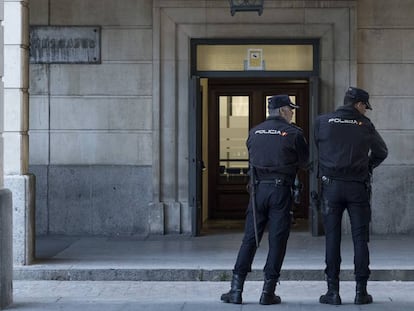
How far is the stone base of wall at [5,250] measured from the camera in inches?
330

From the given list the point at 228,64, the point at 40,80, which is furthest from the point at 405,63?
the point at 40,80

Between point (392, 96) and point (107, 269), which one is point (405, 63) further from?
point (107, 269)

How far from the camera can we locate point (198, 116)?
13.3 meters

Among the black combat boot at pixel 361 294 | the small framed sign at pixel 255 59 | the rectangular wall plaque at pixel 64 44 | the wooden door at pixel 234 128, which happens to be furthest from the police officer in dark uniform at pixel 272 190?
the wooden door at pixel 234 128

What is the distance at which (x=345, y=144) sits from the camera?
8.37 metres

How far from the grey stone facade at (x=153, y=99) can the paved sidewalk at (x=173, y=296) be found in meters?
3.18

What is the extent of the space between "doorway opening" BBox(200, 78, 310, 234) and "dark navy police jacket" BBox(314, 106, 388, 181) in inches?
262

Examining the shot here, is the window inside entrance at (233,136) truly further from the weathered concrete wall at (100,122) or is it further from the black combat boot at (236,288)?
the black combat boot at (236,288)

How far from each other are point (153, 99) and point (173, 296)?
470 centimetres

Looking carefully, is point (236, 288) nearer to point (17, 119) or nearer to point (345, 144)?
point (345, 144)

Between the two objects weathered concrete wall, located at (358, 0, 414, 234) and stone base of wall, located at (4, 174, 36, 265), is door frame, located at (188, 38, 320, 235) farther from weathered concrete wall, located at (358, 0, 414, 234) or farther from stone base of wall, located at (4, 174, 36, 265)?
stone base of wall, located at (4, 174, 36, 265)

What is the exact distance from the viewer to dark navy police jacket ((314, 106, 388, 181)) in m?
8.35

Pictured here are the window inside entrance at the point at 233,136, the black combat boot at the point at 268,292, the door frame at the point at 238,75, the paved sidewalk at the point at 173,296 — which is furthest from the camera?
the window inside entrance at the point at 233,136

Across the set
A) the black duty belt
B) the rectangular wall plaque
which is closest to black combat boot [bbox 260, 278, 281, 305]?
the black duty belt
